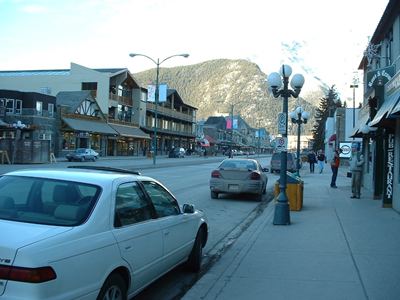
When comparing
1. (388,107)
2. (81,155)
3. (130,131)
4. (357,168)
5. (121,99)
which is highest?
(121,99)

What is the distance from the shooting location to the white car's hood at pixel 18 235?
114 inches

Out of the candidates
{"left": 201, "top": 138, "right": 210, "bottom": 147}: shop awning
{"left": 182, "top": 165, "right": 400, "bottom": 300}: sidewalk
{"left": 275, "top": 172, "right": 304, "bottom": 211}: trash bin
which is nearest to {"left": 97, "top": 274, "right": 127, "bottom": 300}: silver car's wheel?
{"left": 182, "top": 165, "right": 400, "bottom": 300}: sidewalk

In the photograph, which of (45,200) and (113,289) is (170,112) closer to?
(45,200)

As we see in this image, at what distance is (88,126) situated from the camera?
4788cm

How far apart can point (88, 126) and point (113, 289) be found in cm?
4627

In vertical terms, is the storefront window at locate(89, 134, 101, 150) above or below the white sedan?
above

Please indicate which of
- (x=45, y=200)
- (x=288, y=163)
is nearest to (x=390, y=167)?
(x=45, y=200)

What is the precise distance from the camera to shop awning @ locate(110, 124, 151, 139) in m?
55.6

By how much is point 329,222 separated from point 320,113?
8055 cm

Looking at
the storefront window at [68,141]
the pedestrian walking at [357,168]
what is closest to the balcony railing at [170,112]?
the storefront window at [68,141]

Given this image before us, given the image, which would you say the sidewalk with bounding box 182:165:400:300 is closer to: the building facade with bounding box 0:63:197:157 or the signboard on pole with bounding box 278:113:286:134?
the signboard on pole with bounding box 278:113:286:134

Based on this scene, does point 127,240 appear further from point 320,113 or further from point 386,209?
point 320,113

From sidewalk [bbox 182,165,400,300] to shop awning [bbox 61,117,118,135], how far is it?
37788mm

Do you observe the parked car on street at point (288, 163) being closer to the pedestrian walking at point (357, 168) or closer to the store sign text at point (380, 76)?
the pedestrian walking at point (357, 168)
